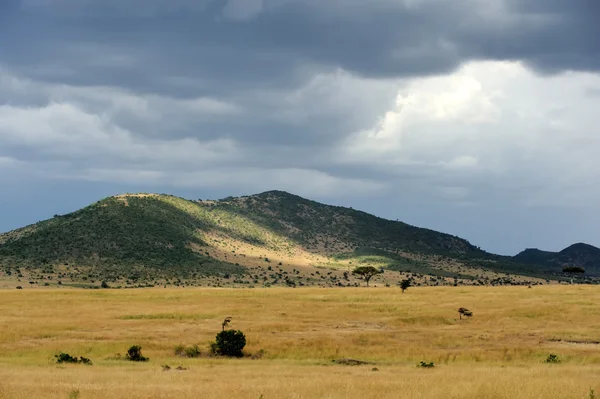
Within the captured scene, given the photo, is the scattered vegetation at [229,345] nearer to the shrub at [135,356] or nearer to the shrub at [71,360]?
the shrub at [135,356]

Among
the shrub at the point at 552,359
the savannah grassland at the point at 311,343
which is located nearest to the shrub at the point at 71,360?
the savannah grassland at the point at 311,343

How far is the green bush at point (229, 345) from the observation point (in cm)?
4253

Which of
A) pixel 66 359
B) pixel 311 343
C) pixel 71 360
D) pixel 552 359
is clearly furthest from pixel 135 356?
pixel 552 359

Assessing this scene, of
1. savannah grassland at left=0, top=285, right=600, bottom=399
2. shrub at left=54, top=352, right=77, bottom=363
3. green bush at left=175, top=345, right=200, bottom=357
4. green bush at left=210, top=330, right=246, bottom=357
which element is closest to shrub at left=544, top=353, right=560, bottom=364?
savannah grassland at left=0, top=285, right=600, bottom=399

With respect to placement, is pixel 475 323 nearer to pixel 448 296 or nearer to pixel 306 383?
pixel 448 296

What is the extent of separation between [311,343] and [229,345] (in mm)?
5967

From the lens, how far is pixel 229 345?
42812mm

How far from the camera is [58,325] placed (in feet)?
181

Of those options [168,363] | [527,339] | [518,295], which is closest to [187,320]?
[168,363]

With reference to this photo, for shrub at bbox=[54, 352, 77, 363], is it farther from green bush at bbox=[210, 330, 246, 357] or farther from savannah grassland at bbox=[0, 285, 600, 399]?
green bush at bbox=[210, 330, 246, 357]

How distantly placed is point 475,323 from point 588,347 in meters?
15.0

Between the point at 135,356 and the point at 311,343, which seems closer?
the point at 135,356

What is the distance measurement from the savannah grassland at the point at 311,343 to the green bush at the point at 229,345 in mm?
1209

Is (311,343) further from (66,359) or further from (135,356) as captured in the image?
(66,359)
